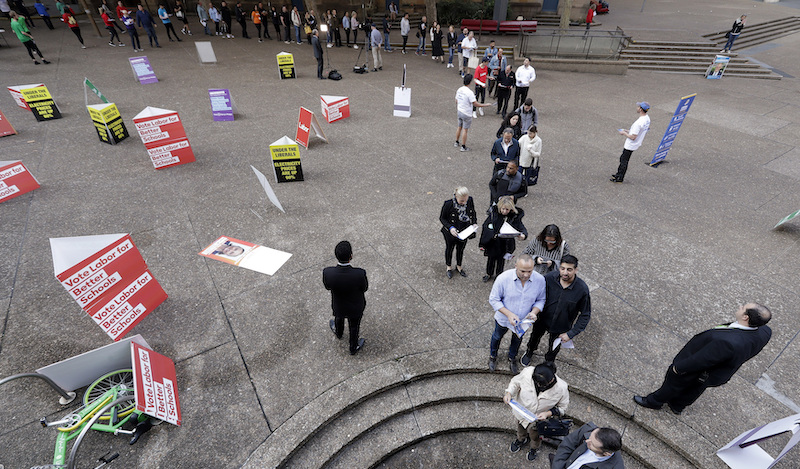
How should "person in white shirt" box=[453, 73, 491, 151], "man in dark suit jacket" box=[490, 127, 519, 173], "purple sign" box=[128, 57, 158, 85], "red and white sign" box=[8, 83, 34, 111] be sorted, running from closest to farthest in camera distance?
"man in dark suit jacket" box=[490, 127, 519, 173], "person in white shirt" box=[453, 73, 491, 151], "red and white sign" box=[8, 83, 34, 111], "purple sign" box=[128, 57, 158, 85]

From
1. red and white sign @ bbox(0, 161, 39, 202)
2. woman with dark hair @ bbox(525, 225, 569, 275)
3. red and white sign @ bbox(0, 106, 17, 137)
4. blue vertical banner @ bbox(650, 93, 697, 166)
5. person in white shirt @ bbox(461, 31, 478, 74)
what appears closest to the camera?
woman with dark hair @ bbox(525, 225, 569, 275)

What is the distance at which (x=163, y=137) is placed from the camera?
28.5 feet

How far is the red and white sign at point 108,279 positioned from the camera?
4.22 m

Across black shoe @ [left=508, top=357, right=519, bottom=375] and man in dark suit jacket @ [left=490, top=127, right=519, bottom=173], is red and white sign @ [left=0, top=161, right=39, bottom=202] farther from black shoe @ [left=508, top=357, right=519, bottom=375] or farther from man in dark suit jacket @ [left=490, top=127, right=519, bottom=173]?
black shoe @ [left=508, top=357, right=519, bottom=375]

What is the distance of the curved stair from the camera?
3.97 metres

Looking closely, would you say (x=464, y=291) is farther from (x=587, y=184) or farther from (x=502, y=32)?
(x=502, y=32)

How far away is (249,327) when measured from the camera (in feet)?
17.0

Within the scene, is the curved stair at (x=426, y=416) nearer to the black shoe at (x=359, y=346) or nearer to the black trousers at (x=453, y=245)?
the black shoe at (x=359, y=346)

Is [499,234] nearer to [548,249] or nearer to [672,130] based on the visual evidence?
[548,249]

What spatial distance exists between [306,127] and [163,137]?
339cm

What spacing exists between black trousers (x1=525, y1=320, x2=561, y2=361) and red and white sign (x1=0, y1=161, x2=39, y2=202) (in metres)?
10.3


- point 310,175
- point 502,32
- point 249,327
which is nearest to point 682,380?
point 249,327

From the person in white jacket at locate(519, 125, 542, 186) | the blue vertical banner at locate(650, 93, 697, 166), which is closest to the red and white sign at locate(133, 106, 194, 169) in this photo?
the person in white jacket at locate(519, 125, 542, 186)

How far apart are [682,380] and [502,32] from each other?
83.4 ft
